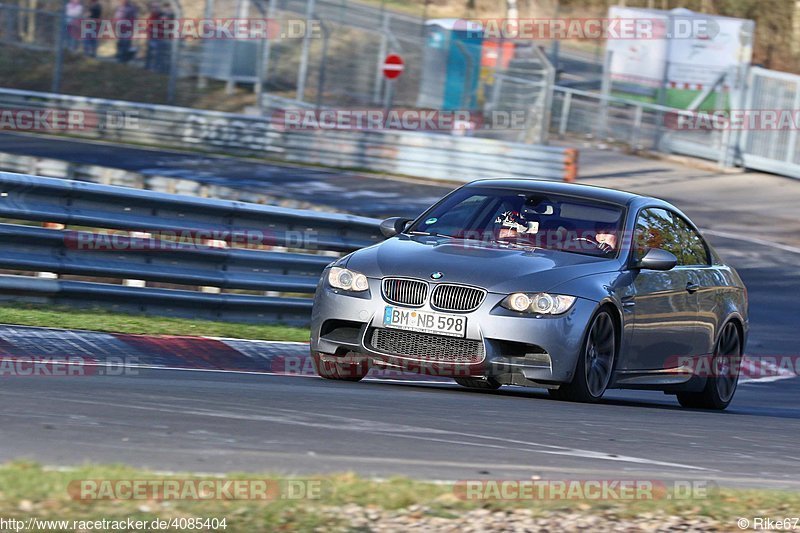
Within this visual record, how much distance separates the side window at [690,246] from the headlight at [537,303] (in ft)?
6.68

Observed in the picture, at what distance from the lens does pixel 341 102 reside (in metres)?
30.4

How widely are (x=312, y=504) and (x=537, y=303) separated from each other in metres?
3.57

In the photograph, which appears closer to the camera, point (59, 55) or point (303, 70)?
point (59, 55)

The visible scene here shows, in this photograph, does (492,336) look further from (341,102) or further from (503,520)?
(341,102)

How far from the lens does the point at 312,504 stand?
15.6ft

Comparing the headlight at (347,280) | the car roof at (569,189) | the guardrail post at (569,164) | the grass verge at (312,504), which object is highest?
the car roof at (569,189)

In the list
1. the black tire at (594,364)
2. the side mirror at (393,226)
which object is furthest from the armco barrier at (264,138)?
the black tire at (594,364)

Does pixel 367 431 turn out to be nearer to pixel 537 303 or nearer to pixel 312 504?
pixel 312 504

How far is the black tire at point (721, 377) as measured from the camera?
33.6ft

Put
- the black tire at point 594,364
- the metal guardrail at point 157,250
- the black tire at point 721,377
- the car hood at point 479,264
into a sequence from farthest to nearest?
the metal guardrail at point 157,250 < the black tire at point 721,377 < the black tire at point 594,364 < the car hood at point 479,264

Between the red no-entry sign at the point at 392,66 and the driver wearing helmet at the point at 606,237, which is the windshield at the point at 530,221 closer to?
the driver wearing helmet at the point at 606,237

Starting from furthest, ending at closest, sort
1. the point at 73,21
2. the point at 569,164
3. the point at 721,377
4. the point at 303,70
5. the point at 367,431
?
the point at 73,21
the point at 303,70
the point at 569,164
the point at 721,377
the point at 367,431

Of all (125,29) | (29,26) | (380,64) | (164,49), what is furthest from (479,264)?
(125,29)

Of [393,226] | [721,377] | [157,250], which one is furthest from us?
[157,250]
